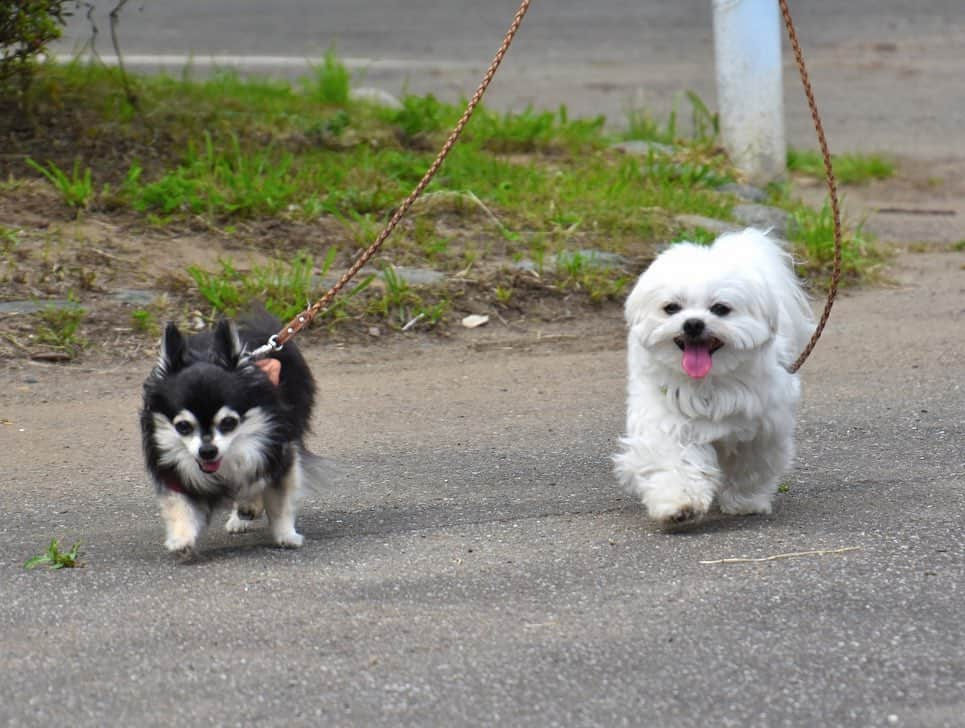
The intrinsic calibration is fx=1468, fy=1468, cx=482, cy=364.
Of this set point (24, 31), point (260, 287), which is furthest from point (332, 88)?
point (260, 287)

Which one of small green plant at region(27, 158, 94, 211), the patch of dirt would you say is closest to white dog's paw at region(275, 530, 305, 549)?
the patch of dirt

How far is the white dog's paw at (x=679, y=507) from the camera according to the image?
15.5 ft

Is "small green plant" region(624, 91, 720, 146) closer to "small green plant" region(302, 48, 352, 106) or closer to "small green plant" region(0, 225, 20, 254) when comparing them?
"small green plant" region(302, 48, 352, 106)

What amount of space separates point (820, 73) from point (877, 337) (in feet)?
27.7

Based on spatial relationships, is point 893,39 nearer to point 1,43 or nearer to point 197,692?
point 1,43

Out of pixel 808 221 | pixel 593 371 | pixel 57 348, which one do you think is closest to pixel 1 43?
pixel 57 348

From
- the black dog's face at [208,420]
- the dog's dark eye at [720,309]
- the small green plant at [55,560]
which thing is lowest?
the small green plant at [55,560]

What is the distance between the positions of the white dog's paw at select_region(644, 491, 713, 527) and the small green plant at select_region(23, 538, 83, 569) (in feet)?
6.05

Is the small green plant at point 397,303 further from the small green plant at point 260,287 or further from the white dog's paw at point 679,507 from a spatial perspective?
the white dog's paw at point 679,507

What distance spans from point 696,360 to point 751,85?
5.39 meters

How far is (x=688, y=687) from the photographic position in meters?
3.59

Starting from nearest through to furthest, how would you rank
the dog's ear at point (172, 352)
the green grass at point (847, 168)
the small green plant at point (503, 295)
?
the dog's ear at point (172, 352)
the small green plant at point (503, 295)
the green grass at point (847, 168)

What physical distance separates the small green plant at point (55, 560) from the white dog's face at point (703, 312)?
1.93 m

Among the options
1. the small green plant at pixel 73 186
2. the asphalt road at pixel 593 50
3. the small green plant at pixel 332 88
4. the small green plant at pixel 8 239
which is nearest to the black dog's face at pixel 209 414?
the small green plant at pixel 8 239
